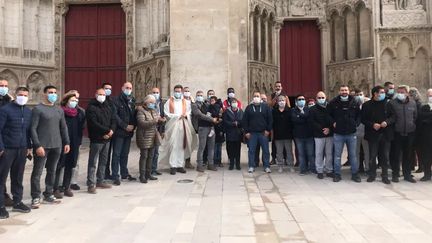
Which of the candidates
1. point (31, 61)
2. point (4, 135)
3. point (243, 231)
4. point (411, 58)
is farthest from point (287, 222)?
point (31, 61)

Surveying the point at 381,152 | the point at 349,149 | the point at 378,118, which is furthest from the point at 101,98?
the point at 381,152

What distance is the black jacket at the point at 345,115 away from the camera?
673 cm

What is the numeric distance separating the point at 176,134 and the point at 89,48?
32.3 feet

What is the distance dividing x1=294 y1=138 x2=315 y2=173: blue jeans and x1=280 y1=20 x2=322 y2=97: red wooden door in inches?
289

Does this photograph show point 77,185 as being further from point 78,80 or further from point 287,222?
point 78,80

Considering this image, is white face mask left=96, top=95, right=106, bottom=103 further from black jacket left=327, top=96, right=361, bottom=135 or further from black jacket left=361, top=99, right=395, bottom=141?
black jacket left=361, top=99, right=395, bottom=141

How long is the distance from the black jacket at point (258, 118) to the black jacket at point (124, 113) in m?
2.38

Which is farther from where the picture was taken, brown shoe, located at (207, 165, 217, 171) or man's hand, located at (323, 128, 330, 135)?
brown shoe, located at (207, 165, 217, 171)

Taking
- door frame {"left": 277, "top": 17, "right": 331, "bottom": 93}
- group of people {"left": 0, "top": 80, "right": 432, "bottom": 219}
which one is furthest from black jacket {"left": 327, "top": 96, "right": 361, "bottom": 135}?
door frame {"left": 277, "top": 17, "right": 331, "bottom": 93}

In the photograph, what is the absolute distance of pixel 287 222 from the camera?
14.0 ft

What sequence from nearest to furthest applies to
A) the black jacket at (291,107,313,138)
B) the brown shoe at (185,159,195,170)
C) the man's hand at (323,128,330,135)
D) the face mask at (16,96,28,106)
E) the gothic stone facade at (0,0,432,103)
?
the face mask at (16,96,28,106) → the man's hand at (323,128,330,135) → the black jacket at (291,107,313,138) → the brown shoe at (185,159,195,170) → the gothic stone facade at (0,0,432,103)

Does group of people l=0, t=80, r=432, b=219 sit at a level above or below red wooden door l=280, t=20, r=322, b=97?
below

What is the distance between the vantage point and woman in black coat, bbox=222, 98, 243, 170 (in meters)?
7.98

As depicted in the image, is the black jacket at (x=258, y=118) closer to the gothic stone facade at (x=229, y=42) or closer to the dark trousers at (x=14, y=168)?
the gothic stone facade at (x=229, y=42)
